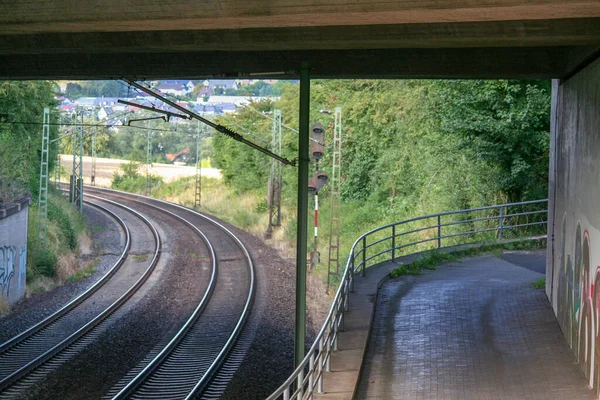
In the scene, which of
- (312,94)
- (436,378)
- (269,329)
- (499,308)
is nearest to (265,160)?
(312,94)

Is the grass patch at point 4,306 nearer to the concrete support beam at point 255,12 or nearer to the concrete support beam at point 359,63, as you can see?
the concrete support beam at point 359,63

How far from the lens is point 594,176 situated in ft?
36.0

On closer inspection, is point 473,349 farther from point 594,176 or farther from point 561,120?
point 561,120

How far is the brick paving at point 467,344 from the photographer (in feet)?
35.8

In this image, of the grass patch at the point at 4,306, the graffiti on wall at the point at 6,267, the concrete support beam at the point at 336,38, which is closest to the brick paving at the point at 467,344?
the concrete support beam at the point at 336,38

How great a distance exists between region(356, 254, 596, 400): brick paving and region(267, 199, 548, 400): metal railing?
736mm

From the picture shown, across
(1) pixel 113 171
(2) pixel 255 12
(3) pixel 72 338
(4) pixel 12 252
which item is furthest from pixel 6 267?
(1) pixel 113 171

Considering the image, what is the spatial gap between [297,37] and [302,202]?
287 centimetres

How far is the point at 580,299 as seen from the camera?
11.7 metres

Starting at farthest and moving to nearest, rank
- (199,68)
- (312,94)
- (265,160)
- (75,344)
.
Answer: (265,160) → (312,94) → (75,344) → (199,68)

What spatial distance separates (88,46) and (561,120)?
8672mm

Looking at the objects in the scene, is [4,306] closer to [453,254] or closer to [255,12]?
[453,254]

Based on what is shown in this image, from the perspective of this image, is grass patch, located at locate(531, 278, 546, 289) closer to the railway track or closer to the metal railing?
the metal railing

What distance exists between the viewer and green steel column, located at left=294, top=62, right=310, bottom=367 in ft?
42.3
